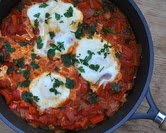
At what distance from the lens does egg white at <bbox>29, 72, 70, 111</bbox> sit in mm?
2543

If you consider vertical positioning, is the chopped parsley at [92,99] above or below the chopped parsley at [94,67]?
below

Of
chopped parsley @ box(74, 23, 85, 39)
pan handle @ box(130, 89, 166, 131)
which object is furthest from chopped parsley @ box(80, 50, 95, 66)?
pan handle @ box(130, 89, 166, 131)

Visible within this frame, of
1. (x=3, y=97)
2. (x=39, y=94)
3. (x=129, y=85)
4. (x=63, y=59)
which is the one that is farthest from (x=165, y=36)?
(x=3, y=97)

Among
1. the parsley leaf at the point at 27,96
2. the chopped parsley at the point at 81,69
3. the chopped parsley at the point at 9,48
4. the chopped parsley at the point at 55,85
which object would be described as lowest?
the parsley leaf at the point at 27,96

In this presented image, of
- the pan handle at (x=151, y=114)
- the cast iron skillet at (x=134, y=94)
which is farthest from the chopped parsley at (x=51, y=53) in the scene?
the pan handle at (x=151, y=114)

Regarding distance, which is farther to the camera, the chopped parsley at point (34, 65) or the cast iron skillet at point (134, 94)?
the chopped parsley at point (34, 65)

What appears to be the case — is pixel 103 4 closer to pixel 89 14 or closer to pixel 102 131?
pixel 89 14

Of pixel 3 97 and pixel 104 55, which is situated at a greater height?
pixel 104 55

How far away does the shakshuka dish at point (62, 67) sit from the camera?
2547 mm

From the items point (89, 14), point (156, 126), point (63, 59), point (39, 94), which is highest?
point (89, 14)

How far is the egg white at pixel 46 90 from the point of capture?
2.54 meters

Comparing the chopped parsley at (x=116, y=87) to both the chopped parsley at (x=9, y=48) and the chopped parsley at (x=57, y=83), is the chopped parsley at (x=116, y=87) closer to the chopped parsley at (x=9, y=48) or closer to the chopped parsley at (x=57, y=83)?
the chopped parsley at (x=57, y=83)

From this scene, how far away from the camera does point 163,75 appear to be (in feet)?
9.27

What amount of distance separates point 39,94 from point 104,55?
16.4 inches
